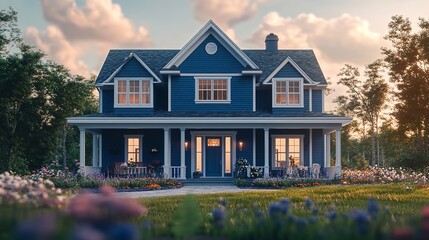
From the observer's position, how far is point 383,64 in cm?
4428

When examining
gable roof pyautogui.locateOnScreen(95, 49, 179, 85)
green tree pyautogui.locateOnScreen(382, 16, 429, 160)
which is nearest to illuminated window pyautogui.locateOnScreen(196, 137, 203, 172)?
gable roof pyautogui.locateOnScreen(95, 49, 179, 85)

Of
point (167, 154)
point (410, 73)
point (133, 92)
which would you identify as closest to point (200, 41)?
point (133, 92)

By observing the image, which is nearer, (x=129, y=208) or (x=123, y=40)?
(x=129, y=208)

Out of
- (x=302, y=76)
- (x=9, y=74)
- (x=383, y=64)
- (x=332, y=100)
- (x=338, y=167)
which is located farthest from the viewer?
(x=332, y=100)

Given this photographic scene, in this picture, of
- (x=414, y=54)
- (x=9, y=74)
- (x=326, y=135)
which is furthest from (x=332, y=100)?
(x=9, y=74)

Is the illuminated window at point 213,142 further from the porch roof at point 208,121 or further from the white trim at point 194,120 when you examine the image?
the white trim at point 194,120

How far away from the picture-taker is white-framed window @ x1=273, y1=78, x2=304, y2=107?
2848 cm

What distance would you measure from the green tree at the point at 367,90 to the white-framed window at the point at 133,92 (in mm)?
23047

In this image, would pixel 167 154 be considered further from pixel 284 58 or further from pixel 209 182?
pixel 284 58

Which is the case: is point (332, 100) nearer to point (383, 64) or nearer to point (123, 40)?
point (383, 64)

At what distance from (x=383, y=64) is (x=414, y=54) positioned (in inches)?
186

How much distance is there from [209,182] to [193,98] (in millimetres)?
4462

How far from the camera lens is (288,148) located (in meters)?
29.0

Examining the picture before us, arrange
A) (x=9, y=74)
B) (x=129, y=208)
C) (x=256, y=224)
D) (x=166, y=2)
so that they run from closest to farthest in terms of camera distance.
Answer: (x=129, y=208), (x=256, y=224), (x=166, y=2), (x=9, y=74)
